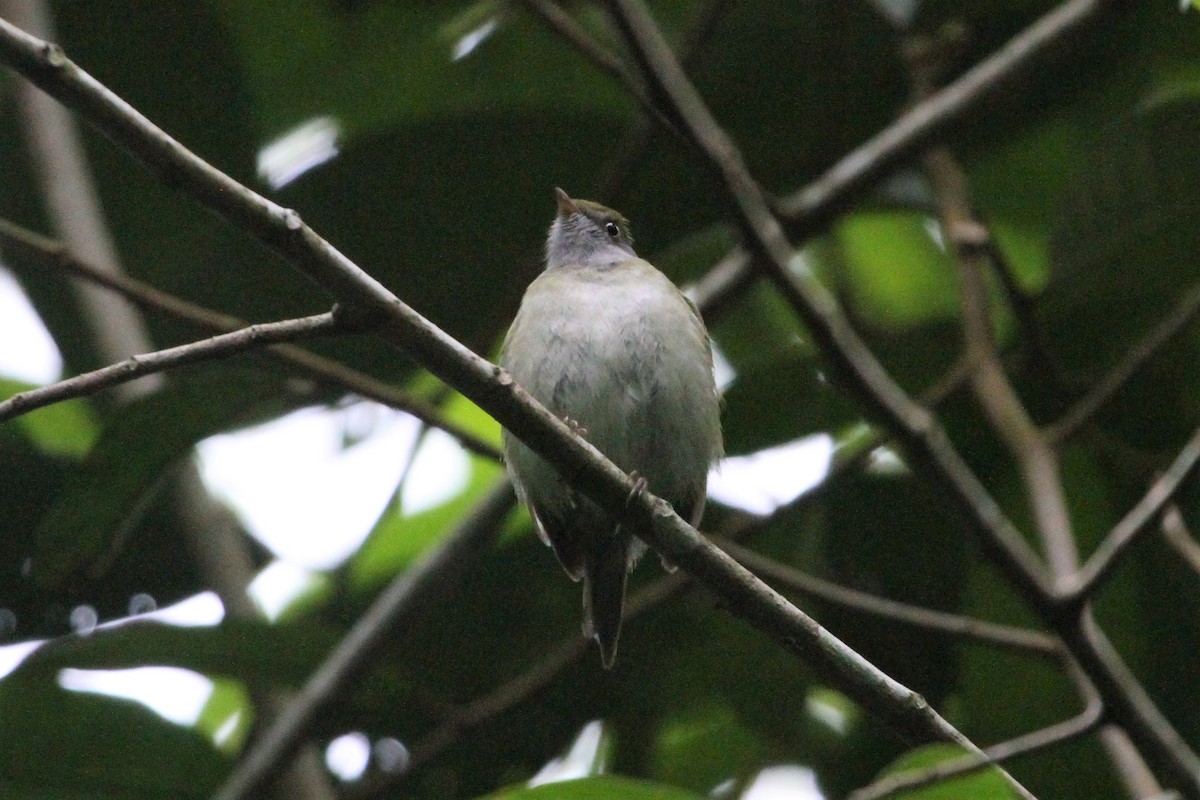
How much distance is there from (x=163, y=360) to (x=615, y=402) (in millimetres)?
2109

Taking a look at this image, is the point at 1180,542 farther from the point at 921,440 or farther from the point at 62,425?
the point at 62,425

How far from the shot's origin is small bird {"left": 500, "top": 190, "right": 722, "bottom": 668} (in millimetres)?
4266

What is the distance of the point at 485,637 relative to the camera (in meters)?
4.86

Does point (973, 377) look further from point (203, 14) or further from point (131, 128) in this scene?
point (131, 128)

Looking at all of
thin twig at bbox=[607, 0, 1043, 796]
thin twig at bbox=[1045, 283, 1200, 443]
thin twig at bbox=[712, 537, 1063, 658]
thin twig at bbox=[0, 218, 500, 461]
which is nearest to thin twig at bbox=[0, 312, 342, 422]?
thin twig at bbox=[0, 218, 500, 461]

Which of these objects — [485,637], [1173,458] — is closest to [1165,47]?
[1173,458]

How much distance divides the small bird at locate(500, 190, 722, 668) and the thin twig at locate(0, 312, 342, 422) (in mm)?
1767

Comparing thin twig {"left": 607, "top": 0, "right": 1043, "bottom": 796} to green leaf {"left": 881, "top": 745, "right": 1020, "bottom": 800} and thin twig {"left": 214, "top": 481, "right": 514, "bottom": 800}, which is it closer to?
green leaf {"left": 881, "top": 745, "right": 1020, "bottom": 800}

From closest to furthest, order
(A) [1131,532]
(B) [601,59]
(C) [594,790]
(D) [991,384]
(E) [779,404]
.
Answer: (C) [594,790]
(A) [1131,532]
(B) [601,59]
(D) [991,384]
(E) [779,404]

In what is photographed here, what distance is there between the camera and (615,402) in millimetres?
4281

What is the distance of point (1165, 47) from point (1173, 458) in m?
1.57

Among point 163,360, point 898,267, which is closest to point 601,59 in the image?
point 163,360

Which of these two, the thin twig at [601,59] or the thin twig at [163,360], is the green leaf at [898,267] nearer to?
the thin twig at [601,59]

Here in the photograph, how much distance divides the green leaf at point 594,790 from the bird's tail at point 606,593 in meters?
1.83
